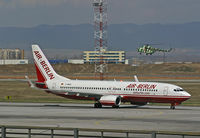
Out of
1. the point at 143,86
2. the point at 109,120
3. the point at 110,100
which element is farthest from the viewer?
the point at 110,100

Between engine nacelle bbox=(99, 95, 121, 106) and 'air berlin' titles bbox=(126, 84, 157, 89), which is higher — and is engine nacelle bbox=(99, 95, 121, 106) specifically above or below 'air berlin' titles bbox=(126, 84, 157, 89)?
below

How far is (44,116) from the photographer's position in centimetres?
5081

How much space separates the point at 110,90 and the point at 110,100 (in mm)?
2171

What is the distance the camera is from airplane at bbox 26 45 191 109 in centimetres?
6181

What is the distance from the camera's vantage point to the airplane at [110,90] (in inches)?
2434

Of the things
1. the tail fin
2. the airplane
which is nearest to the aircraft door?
the airplane

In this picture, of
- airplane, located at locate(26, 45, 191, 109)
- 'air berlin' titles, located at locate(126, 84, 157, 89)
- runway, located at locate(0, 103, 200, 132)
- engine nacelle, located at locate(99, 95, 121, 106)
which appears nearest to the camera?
runway, located at locate(0, 103, 200, 132)

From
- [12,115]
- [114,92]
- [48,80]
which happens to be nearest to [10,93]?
[48,80]

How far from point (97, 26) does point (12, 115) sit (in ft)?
213

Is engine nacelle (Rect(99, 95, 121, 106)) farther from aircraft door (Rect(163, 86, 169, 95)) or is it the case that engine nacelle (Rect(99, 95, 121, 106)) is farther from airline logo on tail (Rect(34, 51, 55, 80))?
airline logo on tail (Rect(34, 51, 55, 80))

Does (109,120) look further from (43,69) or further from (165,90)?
(43,69)

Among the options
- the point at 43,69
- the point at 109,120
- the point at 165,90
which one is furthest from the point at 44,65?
the point at 109,120

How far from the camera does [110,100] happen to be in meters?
63.2

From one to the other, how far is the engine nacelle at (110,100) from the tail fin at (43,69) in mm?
8058
